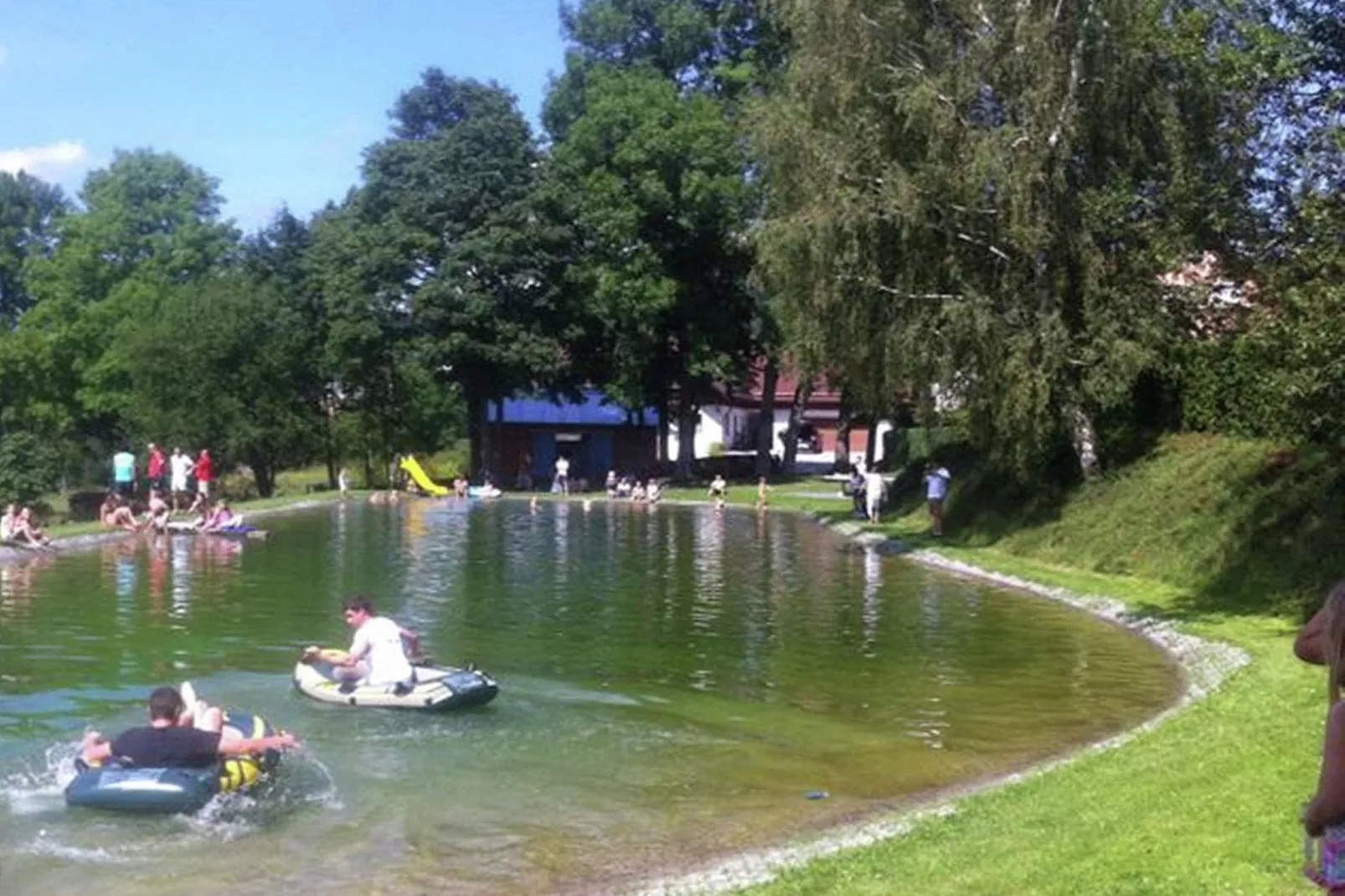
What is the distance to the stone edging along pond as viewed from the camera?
31.6 ft

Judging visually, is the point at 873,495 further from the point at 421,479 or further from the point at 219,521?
the point at 421,479

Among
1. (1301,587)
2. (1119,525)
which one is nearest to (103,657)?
(1301,587)

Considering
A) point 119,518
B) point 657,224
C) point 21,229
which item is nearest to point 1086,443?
point 119,518

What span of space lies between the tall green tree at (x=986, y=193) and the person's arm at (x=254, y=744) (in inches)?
737

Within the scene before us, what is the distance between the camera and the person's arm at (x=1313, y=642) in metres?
5.01

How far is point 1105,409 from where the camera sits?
31219mm

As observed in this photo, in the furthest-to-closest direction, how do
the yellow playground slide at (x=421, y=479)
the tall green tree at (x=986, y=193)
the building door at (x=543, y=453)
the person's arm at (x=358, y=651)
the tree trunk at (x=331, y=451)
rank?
the building door at (x=543, y=453)
the tree trunk at (x=331, y=451)
the yellow playground slide at (x=421, y=479)
the tall green tree at (x=986, y=193)
the person's arm at (x=358, y=651)

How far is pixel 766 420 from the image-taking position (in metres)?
66.8

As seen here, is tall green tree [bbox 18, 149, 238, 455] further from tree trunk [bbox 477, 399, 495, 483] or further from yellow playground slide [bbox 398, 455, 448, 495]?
tree trunk [bbox 477, 399, 495, 483]

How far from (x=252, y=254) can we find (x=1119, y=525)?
52.2 m

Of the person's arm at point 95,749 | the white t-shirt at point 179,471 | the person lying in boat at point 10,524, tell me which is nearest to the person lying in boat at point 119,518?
the person lying in boat at point 10,524

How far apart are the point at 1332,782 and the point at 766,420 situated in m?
62.3

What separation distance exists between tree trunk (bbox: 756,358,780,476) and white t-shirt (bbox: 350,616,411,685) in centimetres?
4926

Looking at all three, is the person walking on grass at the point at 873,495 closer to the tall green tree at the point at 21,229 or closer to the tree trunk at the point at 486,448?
the tree trunk at the point at 486,448
